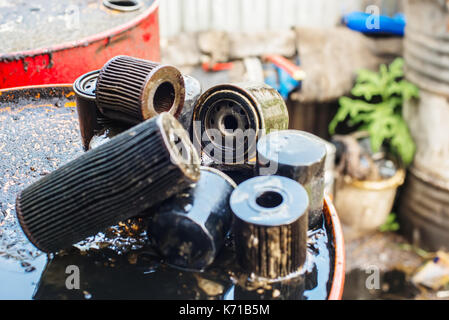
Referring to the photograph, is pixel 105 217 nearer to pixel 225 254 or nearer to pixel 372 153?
pixel 225 254

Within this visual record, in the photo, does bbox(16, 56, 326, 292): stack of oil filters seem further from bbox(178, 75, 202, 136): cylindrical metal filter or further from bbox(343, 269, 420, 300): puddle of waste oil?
bbox(343, 269, 420, 300): puddle of waste oil

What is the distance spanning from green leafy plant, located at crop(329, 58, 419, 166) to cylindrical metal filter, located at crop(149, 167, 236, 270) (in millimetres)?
4613

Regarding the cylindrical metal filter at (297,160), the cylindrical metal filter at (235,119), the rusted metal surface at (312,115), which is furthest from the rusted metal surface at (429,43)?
the cylindrical metal filter at (297,160)

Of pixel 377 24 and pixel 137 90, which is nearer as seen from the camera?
pixel 137 90

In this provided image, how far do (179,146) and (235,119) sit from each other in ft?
1.84

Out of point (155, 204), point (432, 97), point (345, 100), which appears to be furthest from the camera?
point (345, 100)

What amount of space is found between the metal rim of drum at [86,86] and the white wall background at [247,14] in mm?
4046

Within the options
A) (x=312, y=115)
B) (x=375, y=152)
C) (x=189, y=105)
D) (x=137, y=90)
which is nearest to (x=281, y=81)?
(x=312, y=115)

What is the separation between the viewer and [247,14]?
7320 mm

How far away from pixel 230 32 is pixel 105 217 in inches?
217

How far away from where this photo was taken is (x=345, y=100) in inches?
274

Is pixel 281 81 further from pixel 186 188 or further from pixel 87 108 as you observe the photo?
pixel 186 188

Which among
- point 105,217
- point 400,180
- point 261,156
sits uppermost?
point 261,156

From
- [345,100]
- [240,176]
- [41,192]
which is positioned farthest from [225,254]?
[345,100]
